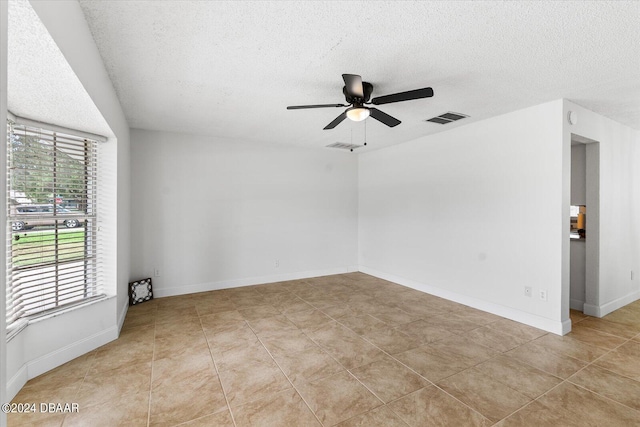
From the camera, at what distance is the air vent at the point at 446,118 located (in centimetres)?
383

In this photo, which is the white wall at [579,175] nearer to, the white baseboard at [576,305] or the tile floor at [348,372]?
the white baseboard at [576,305]

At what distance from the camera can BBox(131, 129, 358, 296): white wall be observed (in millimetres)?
4590

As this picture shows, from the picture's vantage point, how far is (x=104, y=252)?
3111 millimetres

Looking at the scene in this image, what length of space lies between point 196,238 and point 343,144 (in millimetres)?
3059

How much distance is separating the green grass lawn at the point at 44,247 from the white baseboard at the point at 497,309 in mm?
4572

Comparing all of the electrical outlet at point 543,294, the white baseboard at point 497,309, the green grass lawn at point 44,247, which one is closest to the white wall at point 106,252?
the green grass lawn at point 44,247

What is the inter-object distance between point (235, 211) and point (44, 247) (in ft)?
9.04

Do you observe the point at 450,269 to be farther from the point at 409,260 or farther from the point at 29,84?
the point at 29,84

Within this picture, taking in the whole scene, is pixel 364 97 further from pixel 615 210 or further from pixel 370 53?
pixel 615 210

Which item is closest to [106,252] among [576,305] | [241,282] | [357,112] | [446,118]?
[241,282]

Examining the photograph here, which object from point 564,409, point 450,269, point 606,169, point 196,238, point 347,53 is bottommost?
point 564,409

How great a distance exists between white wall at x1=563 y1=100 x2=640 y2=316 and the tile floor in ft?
1.19

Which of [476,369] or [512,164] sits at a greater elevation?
[512,164]

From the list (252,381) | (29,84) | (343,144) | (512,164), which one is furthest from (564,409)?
(343,144)
